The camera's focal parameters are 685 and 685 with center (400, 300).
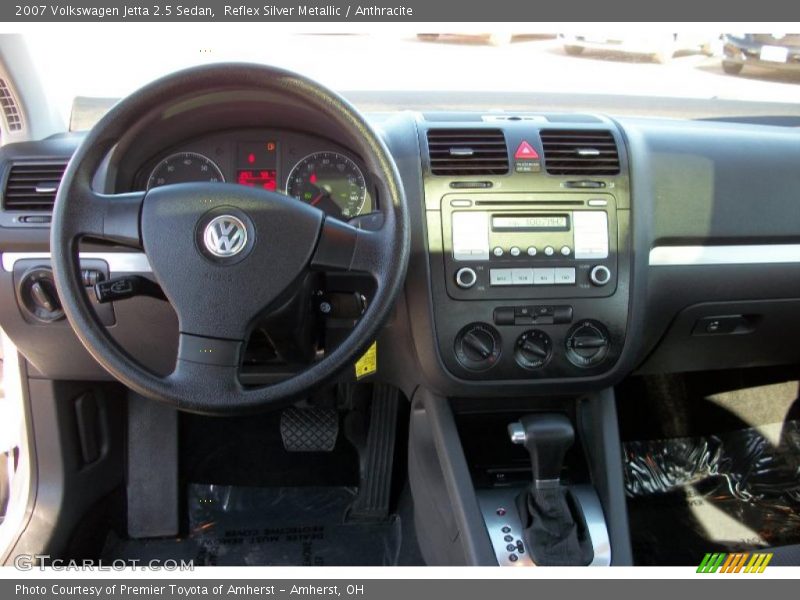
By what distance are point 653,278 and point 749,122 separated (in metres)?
0.80

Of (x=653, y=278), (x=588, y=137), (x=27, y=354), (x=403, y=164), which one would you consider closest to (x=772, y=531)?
(x=653, y=278)

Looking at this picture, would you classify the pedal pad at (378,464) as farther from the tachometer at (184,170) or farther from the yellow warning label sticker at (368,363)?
the tachometer at (184,170)

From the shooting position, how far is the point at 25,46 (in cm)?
190

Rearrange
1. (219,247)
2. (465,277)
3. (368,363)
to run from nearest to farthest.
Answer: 1. (219,247)
2. (465,277)
3. (368,363)

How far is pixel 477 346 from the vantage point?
5.57ft

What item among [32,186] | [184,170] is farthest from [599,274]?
[32,186]

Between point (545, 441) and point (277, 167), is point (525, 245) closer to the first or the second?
point (545, 441)

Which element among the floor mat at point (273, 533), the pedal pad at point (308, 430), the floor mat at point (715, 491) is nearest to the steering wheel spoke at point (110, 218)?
the pedal pad at point (308, 430)

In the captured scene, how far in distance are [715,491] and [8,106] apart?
259 cm

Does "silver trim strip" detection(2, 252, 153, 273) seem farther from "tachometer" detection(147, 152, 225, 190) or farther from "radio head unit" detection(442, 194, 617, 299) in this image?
"radio head unit" detection(442, 194, 617, 299)

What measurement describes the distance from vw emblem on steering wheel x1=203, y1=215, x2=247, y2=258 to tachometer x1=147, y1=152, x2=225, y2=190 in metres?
0.42

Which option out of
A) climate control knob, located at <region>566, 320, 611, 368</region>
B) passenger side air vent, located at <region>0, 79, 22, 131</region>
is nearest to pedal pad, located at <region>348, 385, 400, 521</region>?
climate control knob, located at <region>566, 320, 611, 368</region>

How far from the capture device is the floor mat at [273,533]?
2.30 metres

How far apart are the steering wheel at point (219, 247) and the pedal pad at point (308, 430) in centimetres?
114
